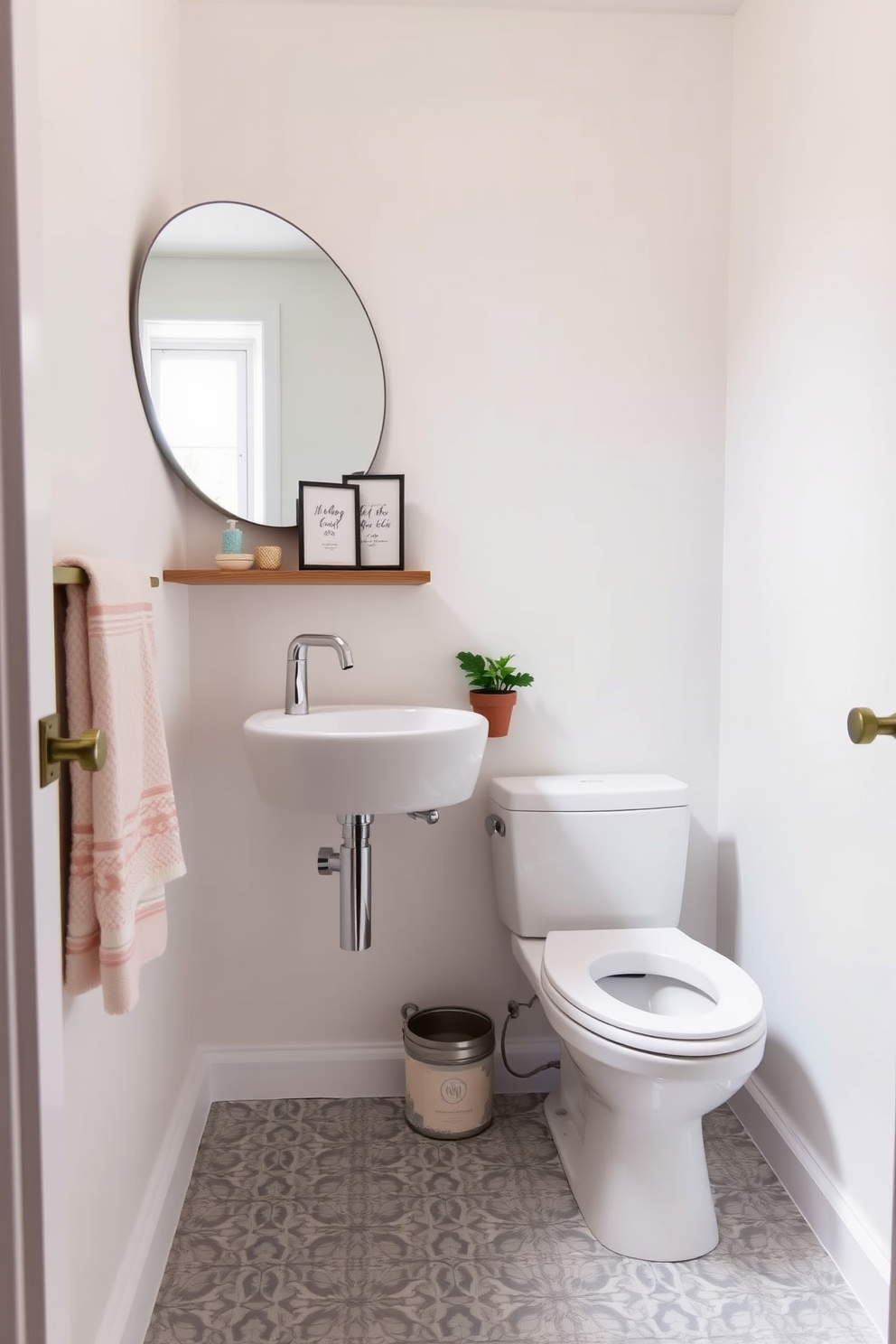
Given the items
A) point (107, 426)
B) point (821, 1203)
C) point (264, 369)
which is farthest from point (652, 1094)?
point (264, 369)

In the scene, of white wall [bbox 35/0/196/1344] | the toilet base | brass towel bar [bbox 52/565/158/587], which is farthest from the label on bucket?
brass towel bar [bbox 52/565/158/587]

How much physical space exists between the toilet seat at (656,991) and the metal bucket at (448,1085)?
29cm

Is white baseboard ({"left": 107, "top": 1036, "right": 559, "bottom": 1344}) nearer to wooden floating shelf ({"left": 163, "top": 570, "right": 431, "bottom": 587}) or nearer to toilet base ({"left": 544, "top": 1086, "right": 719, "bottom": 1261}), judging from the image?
toilet base ({"left": 544, "top": 1086, "right": 719, "bottom": 1261})

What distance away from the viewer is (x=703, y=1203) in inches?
61.4

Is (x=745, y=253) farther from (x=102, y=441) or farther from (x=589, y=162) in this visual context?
(x=102, y=441)

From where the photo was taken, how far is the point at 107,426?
1.36 metres

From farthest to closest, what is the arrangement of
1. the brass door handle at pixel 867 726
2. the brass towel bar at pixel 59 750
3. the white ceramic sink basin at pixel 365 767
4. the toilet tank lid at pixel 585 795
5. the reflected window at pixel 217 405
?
the toilet tank lid at pixel 585 795 < the reflected window at pixel 217 405 < the white ceramic sink basin at pixel 365 767 < the brass door handle at pixel 867 726 < the brass towel bar at pixel 59 750

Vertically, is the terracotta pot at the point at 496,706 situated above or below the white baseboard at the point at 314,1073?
above

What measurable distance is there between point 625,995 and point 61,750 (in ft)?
4.38

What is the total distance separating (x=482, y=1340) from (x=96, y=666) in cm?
114

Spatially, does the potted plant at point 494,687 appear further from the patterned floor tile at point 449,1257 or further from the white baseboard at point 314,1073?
the patterned floor tile at point 449,1257

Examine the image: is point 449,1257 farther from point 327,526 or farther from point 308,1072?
point 327,526

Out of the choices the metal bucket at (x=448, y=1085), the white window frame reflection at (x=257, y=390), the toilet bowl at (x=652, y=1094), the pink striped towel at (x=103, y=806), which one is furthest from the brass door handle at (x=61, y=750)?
the metal bucket at (x=448, y=1085)

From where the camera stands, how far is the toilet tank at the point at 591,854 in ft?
6.11
